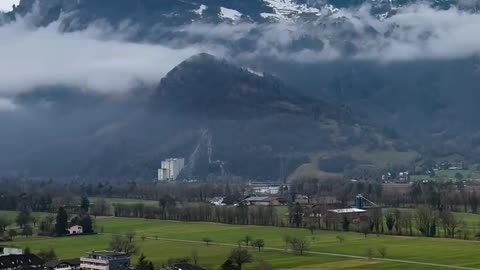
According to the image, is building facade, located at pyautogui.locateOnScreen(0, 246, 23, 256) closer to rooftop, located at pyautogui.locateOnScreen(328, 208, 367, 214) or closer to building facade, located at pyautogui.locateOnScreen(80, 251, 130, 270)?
building facade, located at pyautogui.locateOnScreen(80, 251, 130, 270)

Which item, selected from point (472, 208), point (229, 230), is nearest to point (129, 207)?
point (229, 230)

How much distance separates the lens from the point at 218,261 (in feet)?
254

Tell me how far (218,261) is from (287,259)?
18.4ft

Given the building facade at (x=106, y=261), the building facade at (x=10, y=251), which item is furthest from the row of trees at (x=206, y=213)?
the building facade at (x=106, y=261)

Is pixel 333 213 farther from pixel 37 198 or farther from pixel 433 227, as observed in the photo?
pixel 37 198

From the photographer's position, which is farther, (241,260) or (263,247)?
(263,247)

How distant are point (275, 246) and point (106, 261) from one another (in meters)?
19.9

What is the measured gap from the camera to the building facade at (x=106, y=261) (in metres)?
73.1

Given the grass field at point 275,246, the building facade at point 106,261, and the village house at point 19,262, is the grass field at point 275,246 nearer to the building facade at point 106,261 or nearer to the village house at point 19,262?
the building facade at point 106,261

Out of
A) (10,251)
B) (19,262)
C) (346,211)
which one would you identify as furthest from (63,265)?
(346,211)

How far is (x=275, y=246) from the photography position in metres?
87.8

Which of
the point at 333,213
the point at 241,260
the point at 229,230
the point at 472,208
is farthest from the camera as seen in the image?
the point at 472,208

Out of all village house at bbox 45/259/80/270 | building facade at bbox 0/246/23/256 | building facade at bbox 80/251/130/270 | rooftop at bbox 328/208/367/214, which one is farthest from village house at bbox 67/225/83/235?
rooftop at bbox 328/208/367/214

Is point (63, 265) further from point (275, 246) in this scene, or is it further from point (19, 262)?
Result: point (275, 246)
